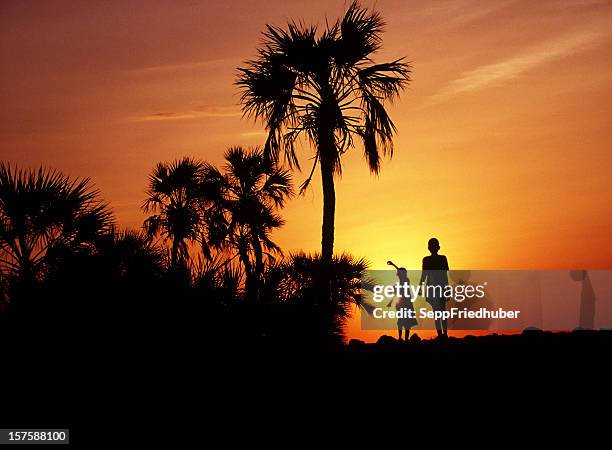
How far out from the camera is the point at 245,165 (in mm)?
29234

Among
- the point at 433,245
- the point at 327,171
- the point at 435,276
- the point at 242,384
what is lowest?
the point at 242,384

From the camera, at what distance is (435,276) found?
54.2 feet

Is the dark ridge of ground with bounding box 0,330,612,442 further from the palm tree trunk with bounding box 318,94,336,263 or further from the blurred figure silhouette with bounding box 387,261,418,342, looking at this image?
the palm tree trunk with bounding box 318,94,336,263

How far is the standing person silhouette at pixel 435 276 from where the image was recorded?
16.5 meters

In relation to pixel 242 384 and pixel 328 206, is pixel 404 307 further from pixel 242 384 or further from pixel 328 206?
pixel 242 384

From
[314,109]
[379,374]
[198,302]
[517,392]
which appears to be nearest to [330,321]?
[379,374]

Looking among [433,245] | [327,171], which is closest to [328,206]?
[327,171]

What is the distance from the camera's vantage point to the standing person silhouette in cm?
1648

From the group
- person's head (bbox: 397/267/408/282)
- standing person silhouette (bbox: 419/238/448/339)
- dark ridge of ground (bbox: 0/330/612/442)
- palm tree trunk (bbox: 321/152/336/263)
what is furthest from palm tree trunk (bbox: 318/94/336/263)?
dark ridge of ground (bbox: 0/330/612/442)

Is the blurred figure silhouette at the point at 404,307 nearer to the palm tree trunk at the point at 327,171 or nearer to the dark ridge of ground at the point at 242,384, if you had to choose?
the palm tree trunk at the point at 327,171

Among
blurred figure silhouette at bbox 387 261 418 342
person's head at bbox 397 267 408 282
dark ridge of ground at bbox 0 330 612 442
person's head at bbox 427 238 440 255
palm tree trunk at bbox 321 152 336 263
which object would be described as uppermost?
palm tree trunk at bbox 321 152 336 263

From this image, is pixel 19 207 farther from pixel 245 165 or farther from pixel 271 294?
pixel 245 165

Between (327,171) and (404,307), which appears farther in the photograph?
(327,171)

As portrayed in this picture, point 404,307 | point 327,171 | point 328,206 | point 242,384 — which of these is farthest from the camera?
point 328,206
